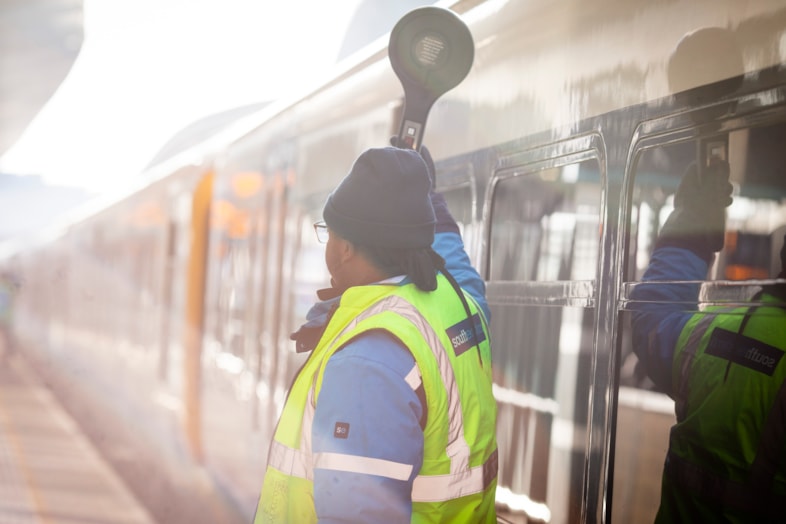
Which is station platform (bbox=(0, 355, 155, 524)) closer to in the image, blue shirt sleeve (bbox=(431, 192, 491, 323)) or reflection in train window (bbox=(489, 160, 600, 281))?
reflection in train window (bbox=(489, 160, 600, 281))

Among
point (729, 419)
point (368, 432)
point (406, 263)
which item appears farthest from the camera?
point (406, 263)

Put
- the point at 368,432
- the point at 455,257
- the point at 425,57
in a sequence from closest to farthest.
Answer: the point at 368,432, the point at 455,257, the point at 425,57

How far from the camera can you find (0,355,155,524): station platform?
7.56m

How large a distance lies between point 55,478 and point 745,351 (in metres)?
8.50

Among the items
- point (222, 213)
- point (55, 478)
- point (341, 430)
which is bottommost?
point (55, 478)

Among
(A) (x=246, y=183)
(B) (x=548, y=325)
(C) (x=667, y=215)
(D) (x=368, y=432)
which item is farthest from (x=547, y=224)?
(A) (x=246, y=183)

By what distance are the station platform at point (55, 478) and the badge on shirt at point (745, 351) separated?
236 inches

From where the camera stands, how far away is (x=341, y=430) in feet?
5.94

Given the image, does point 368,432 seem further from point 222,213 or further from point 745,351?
point 222,213

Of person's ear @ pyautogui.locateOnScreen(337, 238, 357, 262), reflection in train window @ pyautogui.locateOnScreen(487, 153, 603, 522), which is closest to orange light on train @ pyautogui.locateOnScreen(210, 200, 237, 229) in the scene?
reflection in train window @ pyautogui.locateOnScreen(487, 153, 603, 522)

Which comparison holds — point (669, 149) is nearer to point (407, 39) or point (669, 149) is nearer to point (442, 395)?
point (442, 395)

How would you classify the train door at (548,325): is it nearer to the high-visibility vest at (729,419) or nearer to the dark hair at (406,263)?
the high-visibility vest at (729,419)

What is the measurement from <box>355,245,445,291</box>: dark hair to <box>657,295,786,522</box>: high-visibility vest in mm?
554

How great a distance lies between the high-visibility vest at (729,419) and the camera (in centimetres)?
182
